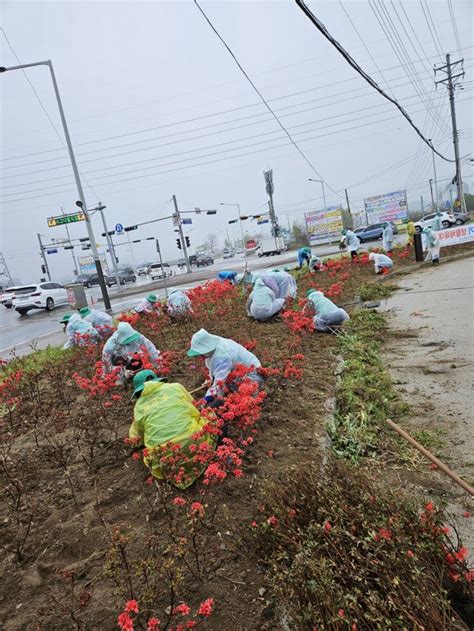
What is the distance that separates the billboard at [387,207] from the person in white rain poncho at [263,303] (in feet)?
129

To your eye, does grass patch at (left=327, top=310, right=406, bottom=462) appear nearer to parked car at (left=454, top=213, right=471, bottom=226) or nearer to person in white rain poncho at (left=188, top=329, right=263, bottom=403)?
person in white rain poncho at (left=188, top=329, right=263, bottom=403)

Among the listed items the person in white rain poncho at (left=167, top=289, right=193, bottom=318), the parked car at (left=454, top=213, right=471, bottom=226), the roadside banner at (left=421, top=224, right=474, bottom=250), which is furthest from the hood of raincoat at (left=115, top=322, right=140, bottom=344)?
the parked car at (left=454, top=213, right=471, bottom=226)

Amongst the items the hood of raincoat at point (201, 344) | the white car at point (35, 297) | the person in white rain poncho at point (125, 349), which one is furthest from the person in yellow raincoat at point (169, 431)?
the white car at point (35, 297)

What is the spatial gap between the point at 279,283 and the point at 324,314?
→ 209 centimetres

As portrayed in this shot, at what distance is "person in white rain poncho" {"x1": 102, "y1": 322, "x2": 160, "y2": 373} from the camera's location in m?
5.24

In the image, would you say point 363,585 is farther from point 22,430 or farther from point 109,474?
point 22,430

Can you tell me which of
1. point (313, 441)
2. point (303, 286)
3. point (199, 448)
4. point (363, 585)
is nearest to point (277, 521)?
point (363, 585)

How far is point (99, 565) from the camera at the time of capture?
236 centimetres

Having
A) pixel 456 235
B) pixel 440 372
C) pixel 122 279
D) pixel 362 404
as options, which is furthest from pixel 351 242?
pixel 122 279

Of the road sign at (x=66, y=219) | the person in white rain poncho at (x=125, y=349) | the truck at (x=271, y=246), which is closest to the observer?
the person in white rain poncho at (x=125, y=349)

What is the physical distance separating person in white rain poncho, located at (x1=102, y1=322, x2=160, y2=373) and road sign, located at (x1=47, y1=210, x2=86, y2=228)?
991 centimetres

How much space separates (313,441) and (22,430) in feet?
10.7

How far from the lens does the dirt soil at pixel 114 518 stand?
206cm

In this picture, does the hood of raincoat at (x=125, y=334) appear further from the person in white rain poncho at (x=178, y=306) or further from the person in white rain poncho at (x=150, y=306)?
the person in white rain poncho at (x=150, y=306)
